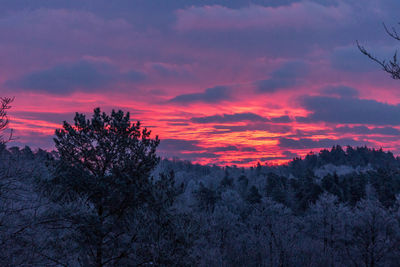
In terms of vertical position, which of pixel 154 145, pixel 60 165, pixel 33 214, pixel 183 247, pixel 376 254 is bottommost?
pixel 376 254

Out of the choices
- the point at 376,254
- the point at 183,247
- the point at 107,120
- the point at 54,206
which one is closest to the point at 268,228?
the point at 376,254

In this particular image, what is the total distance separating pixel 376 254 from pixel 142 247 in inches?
1297

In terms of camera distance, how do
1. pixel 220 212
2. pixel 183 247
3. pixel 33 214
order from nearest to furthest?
pixel 33 214, pixel 183 247, pixel 220 212

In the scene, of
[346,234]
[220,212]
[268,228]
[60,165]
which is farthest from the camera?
[220,212]

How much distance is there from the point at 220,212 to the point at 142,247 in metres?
39.9

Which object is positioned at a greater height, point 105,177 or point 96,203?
point 105,177

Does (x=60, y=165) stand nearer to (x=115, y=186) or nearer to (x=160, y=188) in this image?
(x=115, y=186)

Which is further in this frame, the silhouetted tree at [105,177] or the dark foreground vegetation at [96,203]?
the silhouetted tree at [105,177]

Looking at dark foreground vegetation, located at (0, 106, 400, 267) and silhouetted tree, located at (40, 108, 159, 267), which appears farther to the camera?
silhouetted tree, located at (40, 108, 159, 267)

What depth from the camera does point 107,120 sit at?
853 inches

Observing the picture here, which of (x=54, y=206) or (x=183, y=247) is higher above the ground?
(x=54, y=206)

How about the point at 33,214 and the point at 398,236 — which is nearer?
the point at 33,214

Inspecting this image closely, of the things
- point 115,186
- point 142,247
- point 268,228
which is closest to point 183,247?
point 142,247

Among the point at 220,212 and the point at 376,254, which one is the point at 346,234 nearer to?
the point at 376,254
